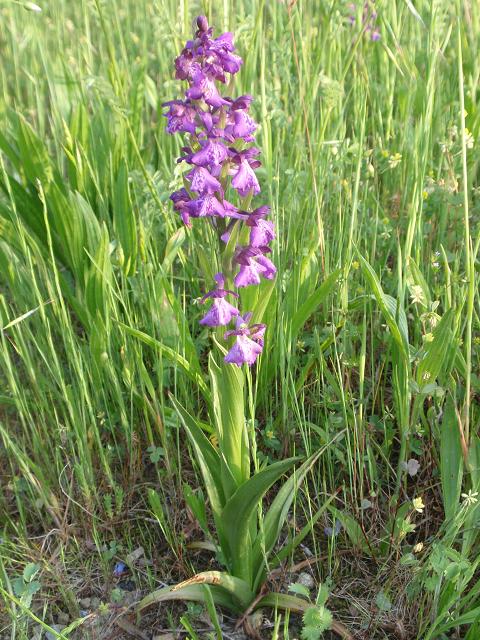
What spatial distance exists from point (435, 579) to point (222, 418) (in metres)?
0.53

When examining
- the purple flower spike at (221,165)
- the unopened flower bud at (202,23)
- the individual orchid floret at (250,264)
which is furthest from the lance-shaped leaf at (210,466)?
the unopened flower bud at (202,23)

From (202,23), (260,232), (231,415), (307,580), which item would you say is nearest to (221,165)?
(260,232)

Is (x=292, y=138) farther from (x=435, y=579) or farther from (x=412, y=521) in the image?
(x=435, y=579)

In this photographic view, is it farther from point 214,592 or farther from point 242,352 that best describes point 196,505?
point 242,352

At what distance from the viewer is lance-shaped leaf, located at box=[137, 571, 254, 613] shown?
131cm

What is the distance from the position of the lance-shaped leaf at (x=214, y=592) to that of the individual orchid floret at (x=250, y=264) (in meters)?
0.60

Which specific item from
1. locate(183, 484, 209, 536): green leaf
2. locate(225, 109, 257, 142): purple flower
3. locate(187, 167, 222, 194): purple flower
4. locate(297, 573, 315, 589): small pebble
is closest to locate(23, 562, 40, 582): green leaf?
locate(183, 484, 209, 536): green leaf

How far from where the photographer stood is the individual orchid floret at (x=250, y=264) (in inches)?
47.7

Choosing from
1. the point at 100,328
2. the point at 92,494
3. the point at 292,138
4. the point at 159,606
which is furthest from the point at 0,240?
the point at 159,606

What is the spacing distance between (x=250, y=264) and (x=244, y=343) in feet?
0.50

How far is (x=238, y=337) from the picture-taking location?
1233 millimetres

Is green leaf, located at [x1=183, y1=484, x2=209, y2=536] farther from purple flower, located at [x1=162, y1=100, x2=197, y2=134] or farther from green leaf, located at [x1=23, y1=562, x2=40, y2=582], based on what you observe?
purple flower, located at [x1=162, y1=100, x2=197, y2=134]

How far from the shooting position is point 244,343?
1.22m

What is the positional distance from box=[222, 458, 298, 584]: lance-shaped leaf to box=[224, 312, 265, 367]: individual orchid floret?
20 cm
